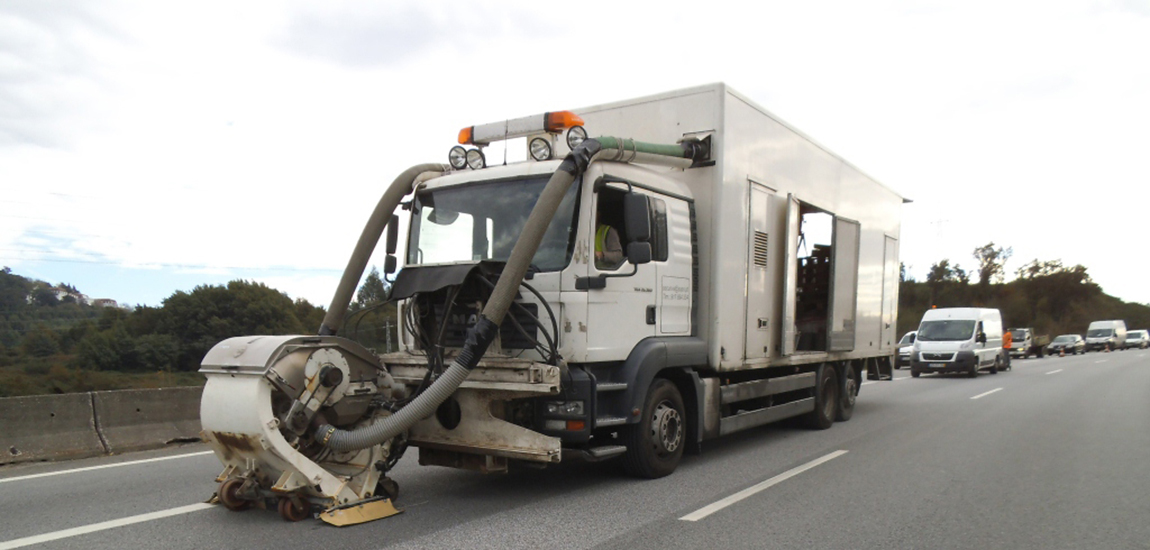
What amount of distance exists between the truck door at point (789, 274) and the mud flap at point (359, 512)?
5135 mm

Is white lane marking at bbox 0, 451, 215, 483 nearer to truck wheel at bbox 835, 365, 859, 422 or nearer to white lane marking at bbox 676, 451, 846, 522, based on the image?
white lane marking at bbox 676, 451, 846, 522

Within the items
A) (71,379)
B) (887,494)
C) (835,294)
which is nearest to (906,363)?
(835,294)

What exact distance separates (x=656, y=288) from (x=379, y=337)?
258 centimetres

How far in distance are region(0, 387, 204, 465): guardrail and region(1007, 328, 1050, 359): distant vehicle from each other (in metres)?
40.3

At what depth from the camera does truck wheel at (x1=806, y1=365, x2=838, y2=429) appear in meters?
10.4

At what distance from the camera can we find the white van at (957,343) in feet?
76.9

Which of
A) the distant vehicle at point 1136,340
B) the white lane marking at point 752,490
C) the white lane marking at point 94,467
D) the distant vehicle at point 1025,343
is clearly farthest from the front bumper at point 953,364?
the distant vehicle at point 1136,340

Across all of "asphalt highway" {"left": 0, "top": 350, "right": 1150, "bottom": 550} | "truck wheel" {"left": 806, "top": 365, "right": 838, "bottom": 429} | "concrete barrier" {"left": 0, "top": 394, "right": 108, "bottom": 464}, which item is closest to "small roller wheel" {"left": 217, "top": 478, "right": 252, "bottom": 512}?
"asphalt highway" {"left": 0, "top": 350, "right": 1150, "bottom": 550}

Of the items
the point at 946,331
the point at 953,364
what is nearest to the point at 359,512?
the point at 953,364

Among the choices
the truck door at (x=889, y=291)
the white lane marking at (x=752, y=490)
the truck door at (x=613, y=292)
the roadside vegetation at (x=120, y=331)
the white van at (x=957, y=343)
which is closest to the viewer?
the white lane marking at (x=752, y=490)

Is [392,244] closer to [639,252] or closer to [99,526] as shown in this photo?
[639,252]

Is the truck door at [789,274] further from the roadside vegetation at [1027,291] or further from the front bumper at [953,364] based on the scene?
the roadside vegetation at [1027,291]

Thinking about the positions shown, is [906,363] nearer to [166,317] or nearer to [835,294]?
[835,294]

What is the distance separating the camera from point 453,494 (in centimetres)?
636
